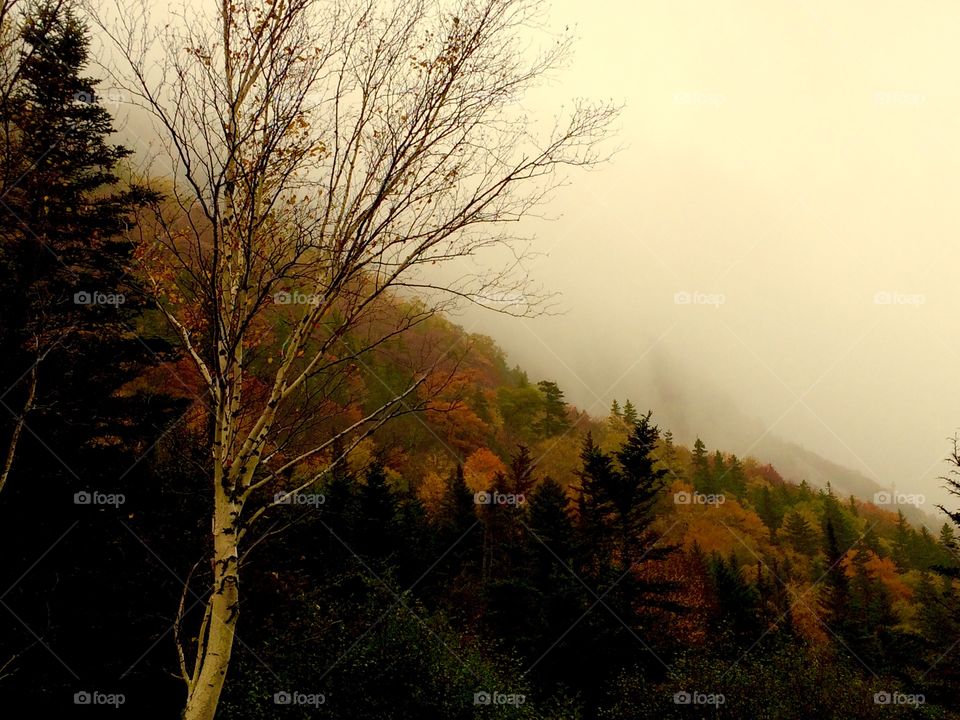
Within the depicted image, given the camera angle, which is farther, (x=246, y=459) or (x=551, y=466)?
(x=551, y=466)

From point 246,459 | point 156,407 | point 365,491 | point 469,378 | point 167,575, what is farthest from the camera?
point 365,491

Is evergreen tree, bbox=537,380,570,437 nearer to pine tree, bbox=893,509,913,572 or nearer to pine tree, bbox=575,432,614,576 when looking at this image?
pine tree, bbox=575,432,614,576

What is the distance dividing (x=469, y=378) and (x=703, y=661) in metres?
12.8

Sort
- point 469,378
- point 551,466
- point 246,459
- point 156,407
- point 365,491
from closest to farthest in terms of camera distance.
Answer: point 246,459 → point 469,378 → point 156,407 → point 365,491 → point 551,466

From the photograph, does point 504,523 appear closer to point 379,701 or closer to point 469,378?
point 379,701

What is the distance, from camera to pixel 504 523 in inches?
1396

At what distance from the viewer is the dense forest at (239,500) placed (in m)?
3.97

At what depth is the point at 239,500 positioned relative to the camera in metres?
3.69

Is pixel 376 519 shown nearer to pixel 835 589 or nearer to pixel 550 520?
pixel 550 520

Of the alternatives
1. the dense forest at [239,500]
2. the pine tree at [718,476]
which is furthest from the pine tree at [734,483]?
the dense forest at [239,500]

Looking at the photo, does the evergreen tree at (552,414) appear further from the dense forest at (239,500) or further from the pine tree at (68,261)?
the pine tree at (68,261)

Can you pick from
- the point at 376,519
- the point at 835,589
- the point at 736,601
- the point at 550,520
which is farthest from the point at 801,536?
the point at 376,519

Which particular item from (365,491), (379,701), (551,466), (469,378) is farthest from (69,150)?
(551,466)

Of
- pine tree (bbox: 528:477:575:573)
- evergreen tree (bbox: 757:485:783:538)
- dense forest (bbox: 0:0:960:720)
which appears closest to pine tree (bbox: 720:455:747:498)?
evergreen tree (bbox: 757:485:783:538)
